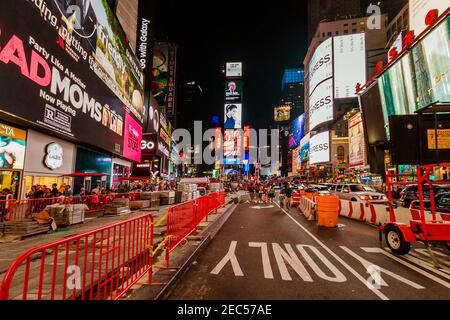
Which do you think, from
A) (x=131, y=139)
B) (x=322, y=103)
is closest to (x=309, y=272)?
(x=131, y=139)

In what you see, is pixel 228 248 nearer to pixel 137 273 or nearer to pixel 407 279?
pixel 137 273

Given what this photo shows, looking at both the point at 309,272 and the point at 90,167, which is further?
the point at 90,167

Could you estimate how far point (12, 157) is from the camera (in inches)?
519

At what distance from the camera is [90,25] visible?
65.3ft

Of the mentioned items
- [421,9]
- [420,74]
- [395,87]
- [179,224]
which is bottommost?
[179,224]

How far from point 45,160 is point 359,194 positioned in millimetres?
20650

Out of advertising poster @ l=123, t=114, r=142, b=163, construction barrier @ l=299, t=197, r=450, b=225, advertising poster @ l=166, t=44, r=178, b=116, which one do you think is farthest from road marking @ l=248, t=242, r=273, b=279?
advertising poster @ l=166, t=44, r=178, b=116

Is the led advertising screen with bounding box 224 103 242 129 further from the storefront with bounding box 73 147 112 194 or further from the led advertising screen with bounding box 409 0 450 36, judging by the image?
the led advertising screen with bounding box 409 0 450 36

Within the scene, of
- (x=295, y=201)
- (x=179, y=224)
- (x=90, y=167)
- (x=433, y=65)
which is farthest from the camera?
(x=90, y=167)

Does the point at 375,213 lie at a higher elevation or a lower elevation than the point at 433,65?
lower

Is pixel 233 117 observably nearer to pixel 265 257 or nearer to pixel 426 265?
pixel 265 257

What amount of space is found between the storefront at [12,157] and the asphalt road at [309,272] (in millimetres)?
12187

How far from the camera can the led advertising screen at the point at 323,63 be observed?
6569 centimetres

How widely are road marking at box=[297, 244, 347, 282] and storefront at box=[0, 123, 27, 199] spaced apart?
47.8ft
